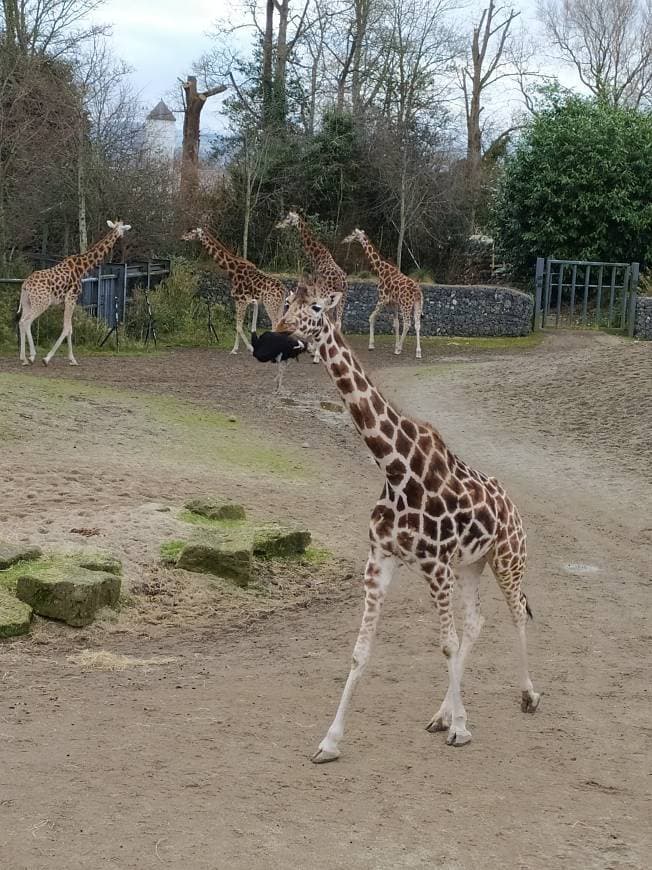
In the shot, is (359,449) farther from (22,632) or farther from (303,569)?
(22,632)

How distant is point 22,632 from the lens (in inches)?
299

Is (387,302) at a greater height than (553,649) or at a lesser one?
greater

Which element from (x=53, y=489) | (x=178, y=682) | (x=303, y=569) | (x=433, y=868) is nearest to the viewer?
(x=433, y=868)

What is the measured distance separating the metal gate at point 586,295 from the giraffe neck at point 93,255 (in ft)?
38.9

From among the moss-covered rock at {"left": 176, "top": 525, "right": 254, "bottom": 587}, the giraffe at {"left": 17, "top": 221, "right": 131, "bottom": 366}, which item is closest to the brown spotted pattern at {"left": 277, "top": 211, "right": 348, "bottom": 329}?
the giraffe at {"left": 17, "top": 221, "right": 131, "bottom": 366}

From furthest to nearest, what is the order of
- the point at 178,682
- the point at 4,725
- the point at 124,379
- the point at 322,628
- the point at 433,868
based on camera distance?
the point at 124,379, the point at 322,628, the point at 178,682, the point at 4,725, the point at 433,868

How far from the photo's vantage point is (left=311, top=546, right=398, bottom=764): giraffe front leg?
5.83 m

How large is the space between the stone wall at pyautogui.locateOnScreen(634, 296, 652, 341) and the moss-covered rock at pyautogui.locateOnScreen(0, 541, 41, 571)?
22000mm

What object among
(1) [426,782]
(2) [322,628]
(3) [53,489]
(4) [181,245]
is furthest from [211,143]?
(1) [426,782]

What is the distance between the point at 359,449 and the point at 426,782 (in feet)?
31.5

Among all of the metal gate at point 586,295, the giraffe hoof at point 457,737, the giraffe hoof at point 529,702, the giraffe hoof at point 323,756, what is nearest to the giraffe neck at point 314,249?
the metal gate at point 586,295

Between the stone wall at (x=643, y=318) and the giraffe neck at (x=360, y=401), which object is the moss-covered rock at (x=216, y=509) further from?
the stone wall at (x=643, y=318)

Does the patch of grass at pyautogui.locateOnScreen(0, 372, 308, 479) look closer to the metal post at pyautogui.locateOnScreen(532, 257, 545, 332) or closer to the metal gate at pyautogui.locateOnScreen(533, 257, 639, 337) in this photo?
the metal gate at pyautogui.locateOnScreen(533, 257, 639, 337)

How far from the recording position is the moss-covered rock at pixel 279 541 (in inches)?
379
